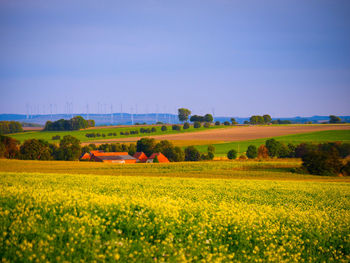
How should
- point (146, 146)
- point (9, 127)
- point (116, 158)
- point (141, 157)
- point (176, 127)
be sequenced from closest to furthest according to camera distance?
point (116, 158) → point (141, 157) → point (146, 146) → point (9, 127) → point (176, 127)

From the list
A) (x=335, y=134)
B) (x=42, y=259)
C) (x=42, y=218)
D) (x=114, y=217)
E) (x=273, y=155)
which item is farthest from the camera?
(x=335, y=134)

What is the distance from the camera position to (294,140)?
89.0m

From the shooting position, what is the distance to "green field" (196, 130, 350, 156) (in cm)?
8738

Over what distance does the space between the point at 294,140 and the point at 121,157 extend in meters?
49.8

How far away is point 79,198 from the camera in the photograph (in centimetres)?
957

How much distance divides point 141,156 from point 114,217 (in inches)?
3057

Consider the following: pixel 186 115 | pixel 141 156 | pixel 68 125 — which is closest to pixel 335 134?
pixel 141 156

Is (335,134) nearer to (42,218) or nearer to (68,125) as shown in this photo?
(68,125)

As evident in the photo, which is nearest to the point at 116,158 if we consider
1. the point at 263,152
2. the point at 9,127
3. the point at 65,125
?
the point at 263,152

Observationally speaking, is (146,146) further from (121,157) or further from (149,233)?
(149,233)

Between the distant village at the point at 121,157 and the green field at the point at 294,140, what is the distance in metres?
15.1

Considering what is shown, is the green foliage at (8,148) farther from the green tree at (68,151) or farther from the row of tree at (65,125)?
the row of tree at (65,125)

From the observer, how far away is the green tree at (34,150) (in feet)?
218

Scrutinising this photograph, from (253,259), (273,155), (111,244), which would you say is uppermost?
(111,244)
